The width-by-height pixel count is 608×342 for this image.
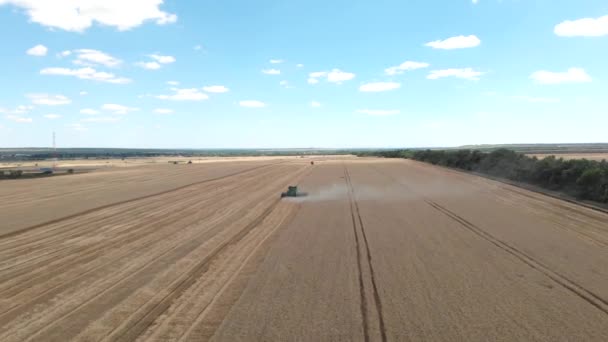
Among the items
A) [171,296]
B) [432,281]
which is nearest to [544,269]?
[432,281]

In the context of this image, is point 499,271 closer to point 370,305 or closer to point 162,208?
point 370,305

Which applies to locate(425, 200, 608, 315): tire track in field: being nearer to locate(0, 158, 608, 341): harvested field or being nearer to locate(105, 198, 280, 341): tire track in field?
locate(0, 158, 608, 341): harvested field

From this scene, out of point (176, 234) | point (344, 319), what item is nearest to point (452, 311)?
point (344, 319)

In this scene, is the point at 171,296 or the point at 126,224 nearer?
the point at 171,296

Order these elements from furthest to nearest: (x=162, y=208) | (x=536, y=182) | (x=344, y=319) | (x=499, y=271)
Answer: (x=536, y=182), (x=162, y=208), (x=499, y=271), (x=344, y=319)

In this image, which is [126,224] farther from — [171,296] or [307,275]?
[307,275]

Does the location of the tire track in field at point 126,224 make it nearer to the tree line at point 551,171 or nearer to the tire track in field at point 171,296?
the tire track in field at point 171,296
